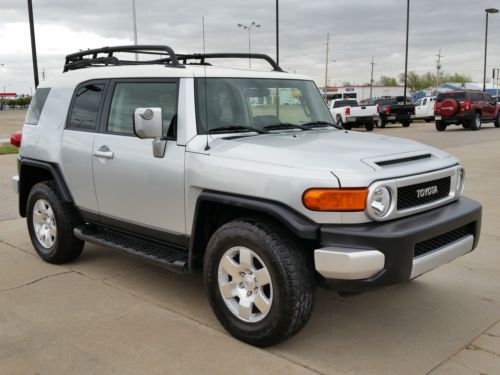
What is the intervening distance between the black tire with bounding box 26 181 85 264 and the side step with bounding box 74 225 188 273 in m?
0.19

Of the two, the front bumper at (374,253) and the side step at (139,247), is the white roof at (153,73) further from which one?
the front bumper at (374,253)

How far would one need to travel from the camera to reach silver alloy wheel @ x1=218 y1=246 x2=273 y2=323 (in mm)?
3451

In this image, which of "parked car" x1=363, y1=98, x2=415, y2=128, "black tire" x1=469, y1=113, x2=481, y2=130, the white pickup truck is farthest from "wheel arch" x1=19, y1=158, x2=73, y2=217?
"parked car" x1=363, y1=98, x2=415, y2=128

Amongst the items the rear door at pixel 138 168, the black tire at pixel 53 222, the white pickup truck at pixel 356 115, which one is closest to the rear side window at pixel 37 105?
the black tire at pixel 53 222

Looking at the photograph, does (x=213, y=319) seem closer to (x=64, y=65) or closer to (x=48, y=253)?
(x=48, y=253)

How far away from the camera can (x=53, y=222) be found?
5.30 m

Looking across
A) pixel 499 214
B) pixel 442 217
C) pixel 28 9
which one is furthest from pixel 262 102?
pixel 28 9

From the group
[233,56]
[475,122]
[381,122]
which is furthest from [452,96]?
[233,56]

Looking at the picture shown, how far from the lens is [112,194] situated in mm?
4527

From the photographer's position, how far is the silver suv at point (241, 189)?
3211mm

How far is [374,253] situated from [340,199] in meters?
0.36

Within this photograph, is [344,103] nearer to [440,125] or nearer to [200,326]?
[440,125]

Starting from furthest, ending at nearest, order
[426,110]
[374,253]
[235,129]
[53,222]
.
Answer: [426,110], [53,222], [235,129], [374,253]

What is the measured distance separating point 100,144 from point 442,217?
2773 mm
